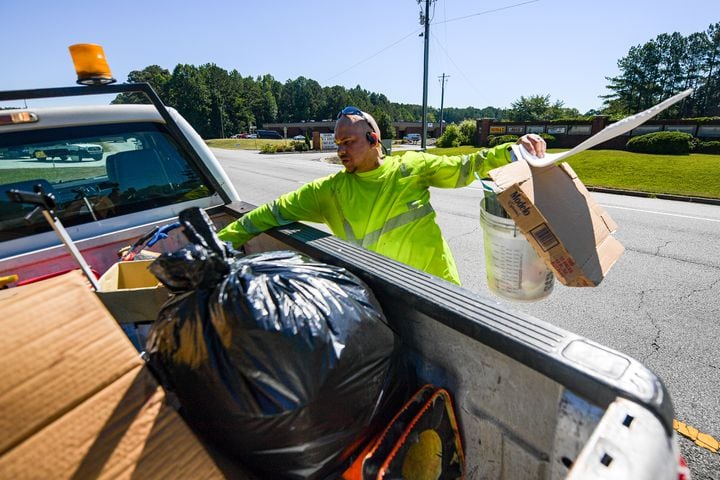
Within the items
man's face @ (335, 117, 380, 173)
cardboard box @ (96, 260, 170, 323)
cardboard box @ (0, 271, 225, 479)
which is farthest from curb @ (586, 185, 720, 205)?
cardboard box @ (0, 271, 225, 479)

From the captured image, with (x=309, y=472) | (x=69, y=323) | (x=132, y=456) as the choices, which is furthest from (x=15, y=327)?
(x=309, y=472)

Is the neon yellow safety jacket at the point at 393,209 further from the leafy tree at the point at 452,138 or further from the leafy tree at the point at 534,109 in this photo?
the leafy tree at the point at 534,109

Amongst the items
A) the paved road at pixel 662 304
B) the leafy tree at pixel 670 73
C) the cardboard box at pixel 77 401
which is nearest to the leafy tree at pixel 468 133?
the paved road at pixel 662 304

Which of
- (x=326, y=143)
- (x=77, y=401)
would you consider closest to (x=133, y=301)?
(x=77, y=401)

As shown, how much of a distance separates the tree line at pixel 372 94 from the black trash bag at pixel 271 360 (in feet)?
114

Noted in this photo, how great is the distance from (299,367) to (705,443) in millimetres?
2472

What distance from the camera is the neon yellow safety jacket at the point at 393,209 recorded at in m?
2.09

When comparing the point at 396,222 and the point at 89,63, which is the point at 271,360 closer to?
the point at 396,222

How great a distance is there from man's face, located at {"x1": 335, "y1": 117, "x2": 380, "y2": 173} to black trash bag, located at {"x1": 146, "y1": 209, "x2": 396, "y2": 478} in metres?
1.13

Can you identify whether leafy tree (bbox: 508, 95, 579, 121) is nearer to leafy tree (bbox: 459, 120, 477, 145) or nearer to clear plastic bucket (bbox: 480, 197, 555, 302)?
leafy tree (bbox: 459, 120, 477, 145)

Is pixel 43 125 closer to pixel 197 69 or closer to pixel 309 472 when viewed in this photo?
pixel 309 472

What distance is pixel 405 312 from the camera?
1.30 m

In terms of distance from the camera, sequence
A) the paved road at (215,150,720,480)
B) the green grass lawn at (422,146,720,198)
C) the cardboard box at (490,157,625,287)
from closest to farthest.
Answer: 1. the cardboard box at (490,157,625,287)
2. the paved road at (215,150,720,480)
3. the green grass lawn at (422,146,720,198)

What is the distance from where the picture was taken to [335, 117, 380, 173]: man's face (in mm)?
2133
